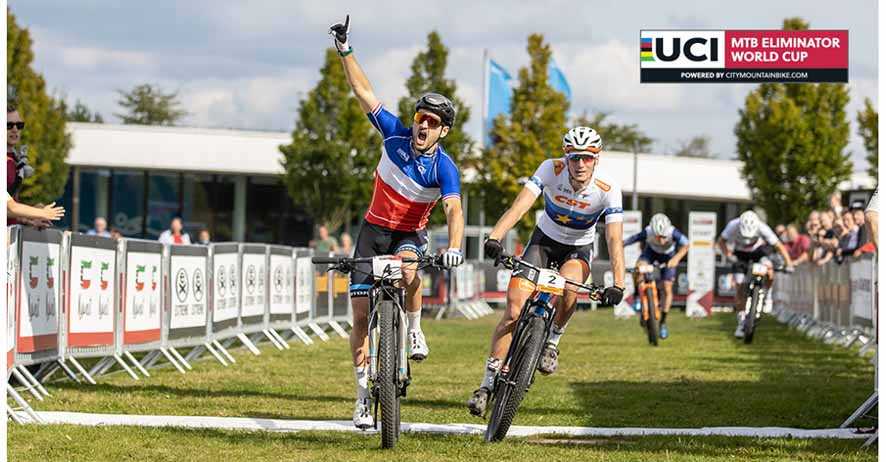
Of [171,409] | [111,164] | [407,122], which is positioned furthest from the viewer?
[111,164]

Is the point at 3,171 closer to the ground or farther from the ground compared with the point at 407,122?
closer to the ground

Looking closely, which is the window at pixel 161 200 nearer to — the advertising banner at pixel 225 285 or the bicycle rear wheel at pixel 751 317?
the bicycle rear wheel at pixel 751 317

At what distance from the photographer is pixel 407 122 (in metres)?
49.3

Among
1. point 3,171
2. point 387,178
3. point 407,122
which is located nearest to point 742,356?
point 387,178

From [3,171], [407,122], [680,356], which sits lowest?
[680,356]

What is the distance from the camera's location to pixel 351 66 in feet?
32.3

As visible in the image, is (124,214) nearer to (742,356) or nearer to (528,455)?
(742,356)

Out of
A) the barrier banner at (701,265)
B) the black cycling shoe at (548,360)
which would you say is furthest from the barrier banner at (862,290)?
the barrier banner at (701,265)

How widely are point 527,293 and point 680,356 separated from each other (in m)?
8.61

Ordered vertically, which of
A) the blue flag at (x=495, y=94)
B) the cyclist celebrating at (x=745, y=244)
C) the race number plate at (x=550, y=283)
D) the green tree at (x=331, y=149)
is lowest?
the race number plate at (x=550, y=283)

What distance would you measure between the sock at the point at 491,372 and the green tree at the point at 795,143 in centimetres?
4266

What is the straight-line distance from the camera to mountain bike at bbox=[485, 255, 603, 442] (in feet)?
30.3

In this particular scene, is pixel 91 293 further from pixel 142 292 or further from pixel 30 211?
pixel 30 211

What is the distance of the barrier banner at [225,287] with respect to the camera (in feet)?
55.0
